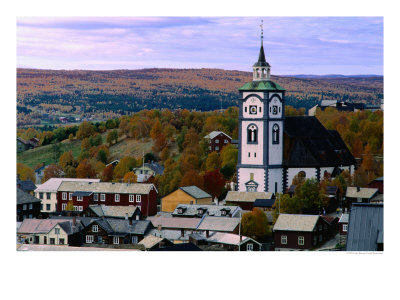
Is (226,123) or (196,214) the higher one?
(226,123)

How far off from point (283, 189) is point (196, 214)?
8511 millimetres

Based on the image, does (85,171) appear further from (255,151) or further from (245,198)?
(245,198)

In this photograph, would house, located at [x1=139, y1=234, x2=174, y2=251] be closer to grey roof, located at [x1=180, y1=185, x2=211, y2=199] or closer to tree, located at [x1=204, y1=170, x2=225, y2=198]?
grey roof, located at [x1=180, y1=185, x2=211, y2=199]

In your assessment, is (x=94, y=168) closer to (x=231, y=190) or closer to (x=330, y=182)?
(x=231, y=190)

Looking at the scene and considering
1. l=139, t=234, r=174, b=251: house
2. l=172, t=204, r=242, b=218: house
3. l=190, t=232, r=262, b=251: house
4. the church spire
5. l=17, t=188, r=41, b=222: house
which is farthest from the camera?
the church spire

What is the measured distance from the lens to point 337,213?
53.1 m

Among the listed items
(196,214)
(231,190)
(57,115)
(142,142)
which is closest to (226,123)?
(142,142)

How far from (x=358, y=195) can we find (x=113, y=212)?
14.7 m

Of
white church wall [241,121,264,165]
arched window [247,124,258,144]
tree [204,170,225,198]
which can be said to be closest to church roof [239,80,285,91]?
white church wall [241,121,264,165]

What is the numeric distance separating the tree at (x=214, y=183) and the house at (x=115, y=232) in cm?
1177

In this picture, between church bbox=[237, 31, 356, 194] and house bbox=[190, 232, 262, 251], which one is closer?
house bbox=[190, 232, 262, 251]

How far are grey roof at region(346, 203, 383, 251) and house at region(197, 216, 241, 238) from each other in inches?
561

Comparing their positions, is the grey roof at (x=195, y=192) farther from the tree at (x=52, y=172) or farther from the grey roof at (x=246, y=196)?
the tree at (x=52, y=172)

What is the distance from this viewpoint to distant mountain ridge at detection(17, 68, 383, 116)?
7850 cm
